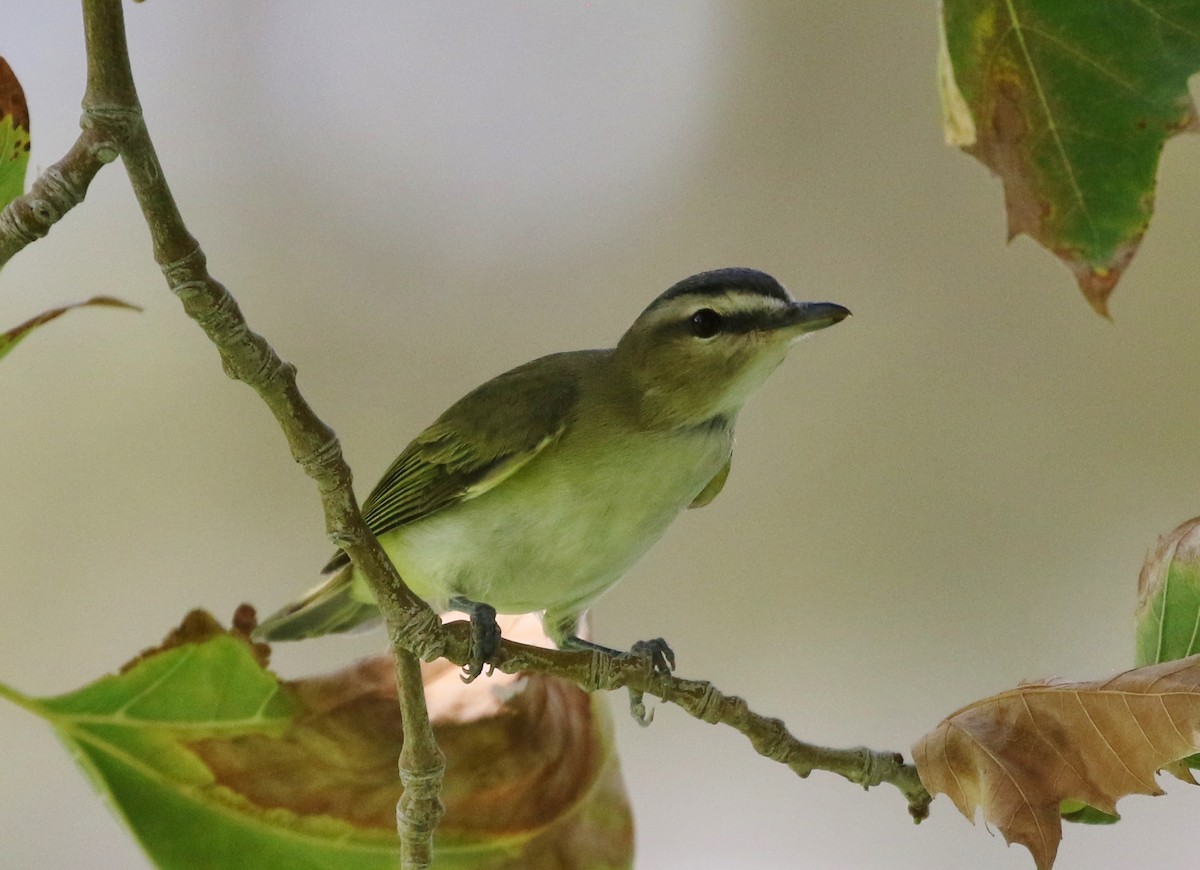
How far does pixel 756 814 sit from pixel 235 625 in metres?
1.54

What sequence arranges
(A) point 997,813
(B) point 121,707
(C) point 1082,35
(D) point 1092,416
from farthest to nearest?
1. (D) point 1092,416
2. (B) point 121,707
3. (A) point 997,813
4. (C) point 1082,35

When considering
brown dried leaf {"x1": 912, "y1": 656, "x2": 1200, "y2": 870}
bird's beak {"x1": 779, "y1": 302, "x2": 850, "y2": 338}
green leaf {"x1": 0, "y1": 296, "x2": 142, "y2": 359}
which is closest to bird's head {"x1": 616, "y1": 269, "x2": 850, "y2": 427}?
bird's beak {"x1": 779, "y1": 302, "x2": 850, "y2": 338}

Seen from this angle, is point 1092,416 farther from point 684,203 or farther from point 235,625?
point 235,625

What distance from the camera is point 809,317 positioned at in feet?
2.94

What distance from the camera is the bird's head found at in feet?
3.09

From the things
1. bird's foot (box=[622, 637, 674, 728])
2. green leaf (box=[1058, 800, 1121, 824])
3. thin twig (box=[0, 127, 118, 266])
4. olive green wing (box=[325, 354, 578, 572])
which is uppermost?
olive green wing (box=[325, 354, 578, 572])

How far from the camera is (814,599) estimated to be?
91.7 inches

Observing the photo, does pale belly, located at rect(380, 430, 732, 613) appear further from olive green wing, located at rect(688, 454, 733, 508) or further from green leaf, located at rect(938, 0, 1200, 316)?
green leaf, located at rect(938, 0, 1200, 316)

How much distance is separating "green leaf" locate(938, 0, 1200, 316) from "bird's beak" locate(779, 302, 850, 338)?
0.93 ft

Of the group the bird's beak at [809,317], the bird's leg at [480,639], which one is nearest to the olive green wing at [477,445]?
the bird's leg at [480,639]

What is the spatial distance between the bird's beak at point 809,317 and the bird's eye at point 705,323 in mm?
78

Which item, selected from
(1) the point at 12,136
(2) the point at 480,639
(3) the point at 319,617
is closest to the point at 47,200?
(1) the point at 12,136

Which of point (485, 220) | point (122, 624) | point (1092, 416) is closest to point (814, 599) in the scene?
point (1092, 416)

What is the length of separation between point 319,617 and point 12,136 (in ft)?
2.42
